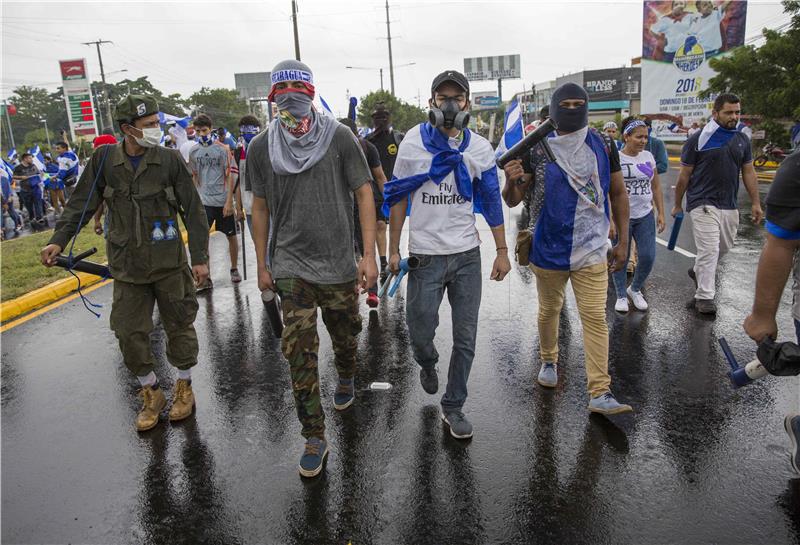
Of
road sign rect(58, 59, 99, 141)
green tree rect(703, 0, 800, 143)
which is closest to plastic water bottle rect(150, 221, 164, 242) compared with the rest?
green tree rect(703, 0, 800, 143)

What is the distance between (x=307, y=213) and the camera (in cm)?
321

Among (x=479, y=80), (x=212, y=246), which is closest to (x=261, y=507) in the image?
(x=212, y=246)

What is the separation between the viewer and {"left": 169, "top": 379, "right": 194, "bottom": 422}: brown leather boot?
13.0 ft

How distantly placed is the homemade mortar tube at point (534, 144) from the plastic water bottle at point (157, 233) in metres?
2.21

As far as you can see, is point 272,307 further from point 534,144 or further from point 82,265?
point 534,144

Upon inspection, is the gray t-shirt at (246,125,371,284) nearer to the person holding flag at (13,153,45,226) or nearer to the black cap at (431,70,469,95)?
the black cap at (431,70,469,95)

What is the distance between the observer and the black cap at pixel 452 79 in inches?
132

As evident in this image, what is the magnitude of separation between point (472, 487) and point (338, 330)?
118 cm

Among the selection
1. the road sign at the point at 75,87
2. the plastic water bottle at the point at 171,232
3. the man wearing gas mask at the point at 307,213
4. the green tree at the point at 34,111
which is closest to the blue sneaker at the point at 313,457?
the man wearing gas mask at the point at 307,213

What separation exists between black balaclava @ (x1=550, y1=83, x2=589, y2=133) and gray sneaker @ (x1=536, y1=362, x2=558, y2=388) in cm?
167

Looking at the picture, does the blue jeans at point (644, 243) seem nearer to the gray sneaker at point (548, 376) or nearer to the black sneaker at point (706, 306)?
the black sneaker at point (706, 306)

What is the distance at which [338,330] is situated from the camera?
354 centimetres

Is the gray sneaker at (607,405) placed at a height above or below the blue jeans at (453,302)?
below

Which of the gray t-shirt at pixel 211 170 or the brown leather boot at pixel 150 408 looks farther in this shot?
the gray t-shirt at pixel 211 170
